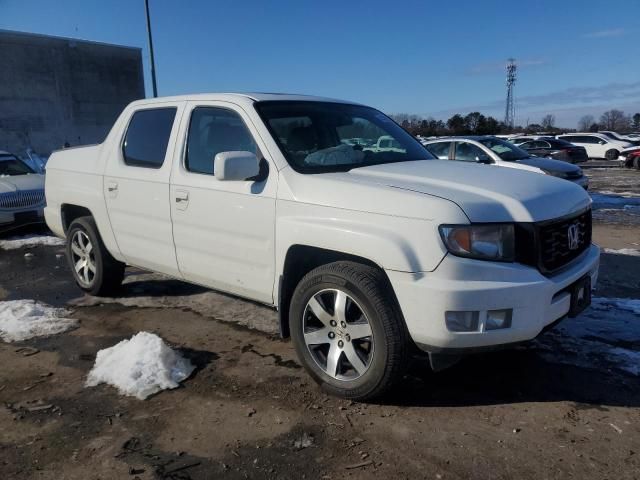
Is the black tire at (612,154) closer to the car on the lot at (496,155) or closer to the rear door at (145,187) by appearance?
the car on the lot at (496,155)

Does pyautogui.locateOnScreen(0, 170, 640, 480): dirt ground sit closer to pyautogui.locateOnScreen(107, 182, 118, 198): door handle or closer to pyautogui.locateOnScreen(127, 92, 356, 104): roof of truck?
pyautogui.locateOnScreen(107, 182, 118, 198): door handle

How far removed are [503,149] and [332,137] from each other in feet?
29.6

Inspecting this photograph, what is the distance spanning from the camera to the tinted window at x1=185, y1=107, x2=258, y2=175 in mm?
3955

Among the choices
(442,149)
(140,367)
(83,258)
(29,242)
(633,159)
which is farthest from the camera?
(633,159)

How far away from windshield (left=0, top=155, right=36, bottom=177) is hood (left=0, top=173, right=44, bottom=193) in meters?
0.31

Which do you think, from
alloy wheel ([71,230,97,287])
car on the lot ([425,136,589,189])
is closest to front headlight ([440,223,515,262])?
alloy wheel ([71,230,97,287])

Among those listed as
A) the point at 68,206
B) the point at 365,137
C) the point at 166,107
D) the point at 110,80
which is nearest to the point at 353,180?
the point at 365,137

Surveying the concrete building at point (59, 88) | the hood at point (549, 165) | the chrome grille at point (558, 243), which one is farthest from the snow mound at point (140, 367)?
the concrete building at point (59, 88)

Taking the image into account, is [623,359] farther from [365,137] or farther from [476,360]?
[365,137]

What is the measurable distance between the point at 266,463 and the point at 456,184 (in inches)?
74.0

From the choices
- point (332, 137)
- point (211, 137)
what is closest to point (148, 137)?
point (211, 137)

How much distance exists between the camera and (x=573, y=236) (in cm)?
339

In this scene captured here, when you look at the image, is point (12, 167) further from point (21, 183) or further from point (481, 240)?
point (481, 240)

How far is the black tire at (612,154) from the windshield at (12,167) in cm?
2827
